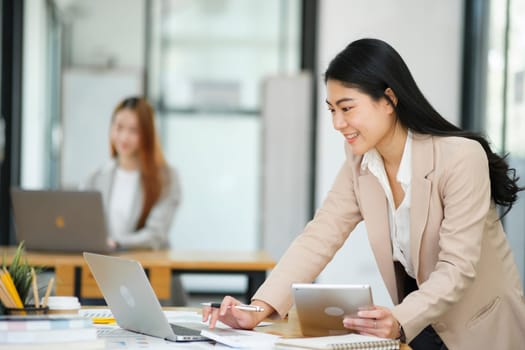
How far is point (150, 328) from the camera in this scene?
2.04 metres

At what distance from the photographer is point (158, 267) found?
12.7 ft

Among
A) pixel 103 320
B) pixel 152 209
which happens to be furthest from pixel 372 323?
pixel 152 209

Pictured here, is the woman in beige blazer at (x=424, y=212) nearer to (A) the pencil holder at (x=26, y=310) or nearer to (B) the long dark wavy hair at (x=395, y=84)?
(B) the long dark wavy hair at (x=395, y=84)

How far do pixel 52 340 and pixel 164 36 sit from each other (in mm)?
6385

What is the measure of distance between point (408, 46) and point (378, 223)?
3288 mm

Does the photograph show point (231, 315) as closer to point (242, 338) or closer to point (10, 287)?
point (242, 338)

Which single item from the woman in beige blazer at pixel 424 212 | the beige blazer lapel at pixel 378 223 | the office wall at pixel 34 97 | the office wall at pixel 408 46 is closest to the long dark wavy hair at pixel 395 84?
the woman in beige blazer at pixel 424 212

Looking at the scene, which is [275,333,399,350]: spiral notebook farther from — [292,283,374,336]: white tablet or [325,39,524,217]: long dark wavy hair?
[325,39,524,217]: long dark wavy hair

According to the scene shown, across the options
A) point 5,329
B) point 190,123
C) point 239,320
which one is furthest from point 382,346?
point 190,123

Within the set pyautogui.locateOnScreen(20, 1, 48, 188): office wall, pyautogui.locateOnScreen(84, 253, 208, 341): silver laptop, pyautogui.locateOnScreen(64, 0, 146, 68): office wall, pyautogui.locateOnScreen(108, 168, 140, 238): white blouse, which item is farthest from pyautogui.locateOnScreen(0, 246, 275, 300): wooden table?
pyautogui.locateOnScreen(64, 0, 146, 68): office wall

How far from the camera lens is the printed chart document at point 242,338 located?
191 centimetres

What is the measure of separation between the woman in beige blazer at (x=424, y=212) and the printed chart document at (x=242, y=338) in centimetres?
7

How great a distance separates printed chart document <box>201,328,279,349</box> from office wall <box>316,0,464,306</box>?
3419 mm

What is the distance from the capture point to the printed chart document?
191 centimetres
